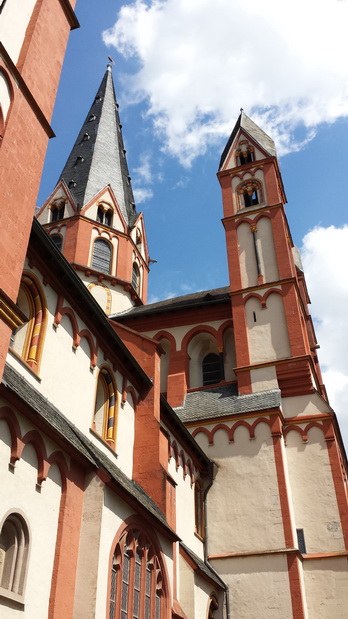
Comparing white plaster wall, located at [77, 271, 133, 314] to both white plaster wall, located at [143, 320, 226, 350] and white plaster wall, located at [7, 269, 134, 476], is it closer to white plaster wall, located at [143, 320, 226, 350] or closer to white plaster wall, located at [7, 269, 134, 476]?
white plaster wall, located at [143, 320, 226, 350]

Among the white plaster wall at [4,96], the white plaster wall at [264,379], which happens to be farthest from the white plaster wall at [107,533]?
the white plaster wall at [264,379]

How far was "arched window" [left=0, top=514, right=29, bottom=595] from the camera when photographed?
8.36 metres

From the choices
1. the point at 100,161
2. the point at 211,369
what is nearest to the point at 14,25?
the point at 211,369

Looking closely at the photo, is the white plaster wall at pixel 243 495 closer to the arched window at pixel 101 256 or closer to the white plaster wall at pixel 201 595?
the white plaster wall at pixel 201 595

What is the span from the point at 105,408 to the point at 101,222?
1796 cm

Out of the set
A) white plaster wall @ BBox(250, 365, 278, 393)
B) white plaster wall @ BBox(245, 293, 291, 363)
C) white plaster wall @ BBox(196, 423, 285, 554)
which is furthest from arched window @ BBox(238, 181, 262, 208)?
white plaster wall @ BBox(196, 423, 285, 554)

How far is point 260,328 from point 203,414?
4.20m

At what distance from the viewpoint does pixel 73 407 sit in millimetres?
12422

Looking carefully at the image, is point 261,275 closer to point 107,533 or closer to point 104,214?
point 104,214

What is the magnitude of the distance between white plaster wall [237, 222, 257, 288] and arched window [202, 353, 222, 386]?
10.6 feet

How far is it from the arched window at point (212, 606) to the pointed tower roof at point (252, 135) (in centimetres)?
1919

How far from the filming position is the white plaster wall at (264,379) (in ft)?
71.3

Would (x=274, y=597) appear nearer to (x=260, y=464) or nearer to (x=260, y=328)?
(x=260, y=464)

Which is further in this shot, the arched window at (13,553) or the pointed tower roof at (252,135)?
the pointed tower roof at (252,135)
